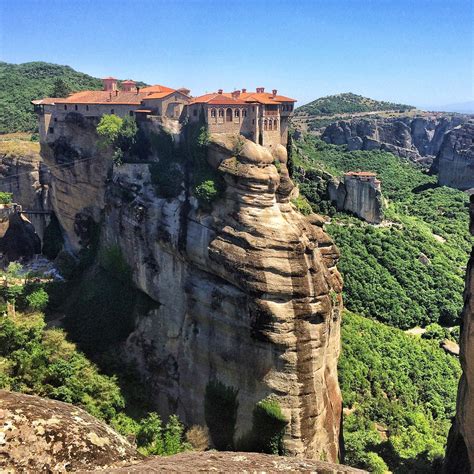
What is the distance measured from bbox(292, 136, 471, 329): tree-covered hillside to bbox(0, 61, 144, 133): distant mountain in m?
33.9

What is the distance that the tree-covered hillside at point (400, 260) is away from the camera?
50375mm

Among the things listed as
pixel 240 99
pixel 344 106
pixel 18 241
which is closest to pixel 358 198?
pixel 240 99

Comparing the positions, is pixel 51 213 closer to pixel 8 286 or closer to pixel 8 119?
pixel 8 286

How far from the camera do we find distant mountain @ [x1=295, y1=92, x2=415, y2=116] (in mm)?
153250

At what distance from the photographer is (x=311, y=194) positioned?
203 feet

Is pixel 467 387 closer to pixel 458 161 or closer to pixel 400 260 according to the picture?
pixel 400 260

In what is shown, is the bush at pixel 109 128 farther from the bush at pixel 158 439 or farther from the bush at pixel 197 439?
the bush at pixel 197 439

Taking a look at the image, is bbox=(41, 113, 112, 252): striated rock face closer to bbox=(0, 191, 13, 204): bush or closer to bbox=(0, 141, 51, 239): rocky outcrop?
bbox=(0, 141, 51, 239): rocky outcrop

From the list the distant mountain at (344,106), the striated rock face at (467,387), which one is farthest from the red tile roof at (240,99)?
the distant mountain at (344,106)

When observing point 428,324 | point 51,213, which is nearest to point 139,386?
point 51,213

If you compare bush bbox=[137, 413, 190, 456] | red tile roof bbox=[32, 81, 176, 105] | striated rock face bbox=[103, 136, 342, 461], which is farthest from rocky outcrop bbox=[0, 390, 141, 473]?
red tile roof bbox=[32, 81, 176, 105]

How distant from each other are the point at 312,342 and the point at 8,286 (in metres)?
25.5

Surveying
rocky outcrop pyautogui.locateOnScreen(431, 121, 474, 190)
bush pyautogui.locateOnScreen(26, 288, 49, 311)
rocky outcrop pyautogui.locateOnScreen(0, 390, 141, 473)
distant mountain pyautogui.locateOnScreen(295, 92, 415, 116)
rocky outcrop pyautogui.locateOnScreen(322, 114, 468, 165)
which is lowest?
bush pyautogui.locateOnScreen(26, 288, 49, 311)

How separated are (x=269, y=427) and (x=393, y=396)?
532 inches
